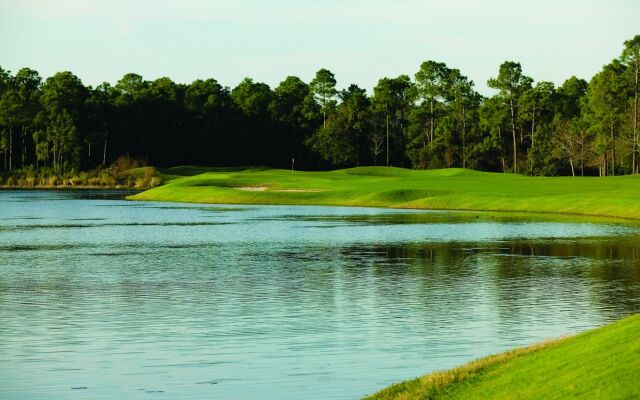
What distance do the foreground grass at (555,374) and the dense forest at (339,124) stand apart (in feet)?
366

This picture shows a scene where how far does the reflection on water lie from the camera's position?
19547 millimetres

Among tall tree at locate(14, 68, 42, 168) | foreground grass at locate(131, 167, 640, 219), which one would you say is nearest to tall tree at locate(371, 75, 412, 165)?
foreground grass at locate(131, 167, 640, 219)

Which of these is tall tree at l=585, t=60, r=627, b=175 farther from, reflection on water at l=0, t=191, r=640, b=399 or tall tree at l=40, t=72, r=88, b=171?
tall tree at l=40, t=72, r=88, b=171

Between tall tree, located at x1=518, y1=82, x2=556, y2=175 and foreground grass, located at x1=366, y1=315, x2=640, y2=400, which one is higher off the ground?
tall tree, located at x1=518, y1=82, x2=556, y2=175

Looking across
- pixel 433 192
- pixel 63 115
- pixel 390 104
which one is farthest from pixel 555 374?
pixel 390 104

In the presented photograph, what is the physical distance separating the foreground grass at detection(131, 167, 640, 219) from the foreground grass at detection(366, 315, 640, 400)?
2070 inches

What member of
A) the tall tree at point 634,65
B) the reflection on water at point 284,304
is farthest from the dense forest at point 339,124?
the reflection on water at point 284,304

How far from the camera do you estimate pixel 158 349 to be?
2209 centimetres

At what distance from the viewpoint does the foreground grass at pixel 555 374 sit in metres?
13.3

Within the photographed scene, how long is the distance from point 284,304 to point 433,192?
2495 inches

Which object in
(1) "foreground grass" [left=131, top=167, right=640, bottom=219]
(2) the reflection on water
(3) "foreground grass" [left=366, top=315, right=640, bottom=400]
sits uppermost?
(1) "foreground grass" [left=131, top=167, right=640, bottom=219]

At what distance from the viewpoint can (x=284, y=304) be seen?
94.2 feet

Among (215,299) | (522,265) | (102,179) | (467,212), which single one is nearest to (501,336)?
(215,299)

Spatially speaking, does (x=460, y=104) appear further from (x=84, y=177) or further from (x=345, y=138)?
(x=84, y=177)
